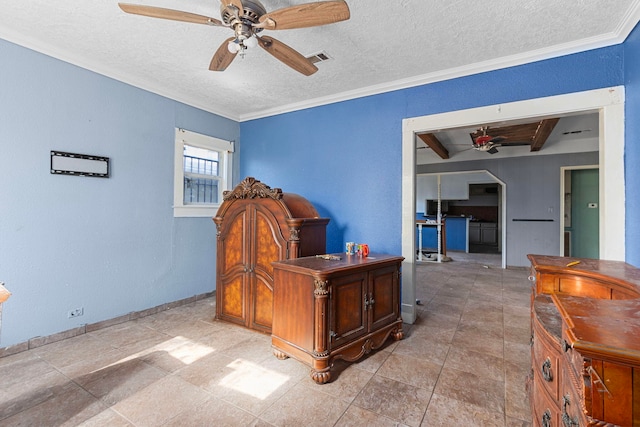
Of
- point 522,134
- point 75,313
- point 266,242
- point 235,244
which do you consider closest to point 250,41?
point 266,242

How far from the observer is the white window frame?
3771 mm

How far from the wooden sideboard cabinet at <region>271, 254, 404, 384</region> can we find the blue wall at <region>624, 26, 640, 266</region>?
178cm

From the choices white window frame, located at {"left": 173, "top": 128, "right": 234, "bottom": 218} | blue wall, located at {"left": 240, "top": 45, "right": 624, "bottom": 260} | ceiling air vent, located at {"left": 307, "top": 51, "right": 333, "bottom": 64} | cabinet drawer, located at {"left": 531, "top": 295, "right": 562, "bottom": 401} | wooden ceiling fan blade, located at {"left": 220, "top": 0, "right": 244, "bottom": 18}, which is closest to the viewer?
cabinet drawer, located at {"left": 531, "top": 295, "right": 562, "bottom": 401}

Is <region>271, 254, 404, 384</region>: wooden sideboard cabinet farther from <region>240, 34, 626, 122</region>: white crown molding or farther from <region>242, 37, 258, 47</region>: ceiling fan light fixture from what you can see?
<region>240, 34, 626, 122</region>: white crown molding

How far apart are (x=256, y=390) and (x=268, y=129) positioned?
138 inches

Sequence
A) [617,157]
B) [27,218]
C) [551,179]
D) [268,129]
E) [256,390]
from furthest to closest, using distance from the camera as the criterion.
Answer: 1. [551,179]
2. [268,129]
3. [27,218]
4. [617,157]
5. [256,390]

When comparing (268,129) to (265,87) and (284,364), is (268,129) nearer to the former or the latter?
(265,87)

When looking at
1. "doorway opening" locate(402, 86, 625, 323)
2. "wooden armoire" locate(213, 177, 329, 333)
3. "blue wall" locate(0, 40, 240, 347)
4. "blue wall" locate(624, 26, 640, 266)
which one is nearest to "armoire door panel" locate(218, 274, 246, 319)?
"wooden armoire" locate(213, 177, 329, 333)

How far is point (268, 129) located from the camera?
4.39m

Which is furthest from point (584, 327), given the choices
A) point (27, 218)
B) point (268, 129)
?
point (268, 129)

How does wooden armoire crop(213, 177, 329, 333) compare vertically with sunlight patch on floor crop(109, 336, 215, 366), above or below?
above

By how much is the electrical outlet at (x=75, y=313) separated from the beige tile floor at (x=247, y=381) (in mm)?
216

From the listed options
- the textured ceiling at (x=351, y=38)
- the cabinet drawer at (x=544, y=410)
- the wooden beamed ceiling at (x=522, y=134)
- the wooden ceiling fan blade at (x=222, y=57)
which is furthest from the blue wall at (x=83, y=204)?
the wooden beamed ceiling at (x=522, y=134)

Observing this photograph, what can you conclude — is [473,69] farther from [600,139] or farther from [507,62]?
[600,139]
